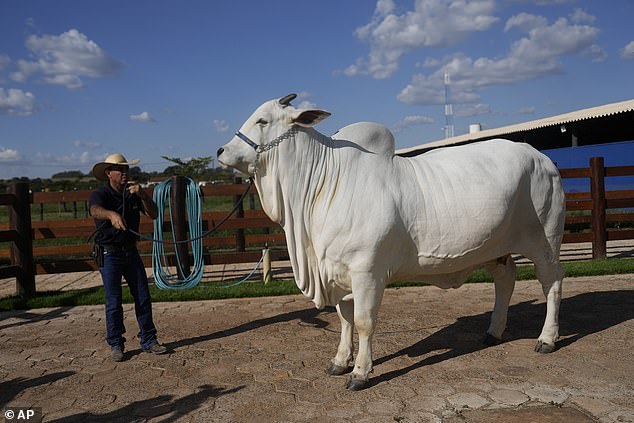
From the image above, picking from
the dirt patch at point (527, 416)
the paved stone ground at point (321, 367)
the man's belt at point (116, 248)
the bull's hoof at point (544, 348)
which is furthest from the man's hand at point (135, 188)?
the bull's hoof at point (544, 348)

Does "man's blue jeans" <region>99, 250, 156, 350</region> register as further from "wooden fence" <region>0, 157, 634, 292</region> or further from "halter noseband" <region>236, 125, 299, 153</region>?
"wooden fence" <region>0, 157, 634, 292</region>

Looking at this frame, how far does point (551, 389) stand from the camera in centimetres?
382

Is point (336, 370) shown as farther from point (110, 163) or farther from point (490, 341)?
point (110, 163)

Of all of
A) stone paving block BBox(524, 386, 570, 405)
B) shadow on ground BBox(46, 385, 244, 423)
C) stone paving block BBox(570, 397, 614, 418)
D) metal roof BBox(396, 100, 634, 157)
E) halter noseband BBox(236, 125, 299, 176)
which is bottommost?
stone paving block BBox(570, 397, 614, 418)

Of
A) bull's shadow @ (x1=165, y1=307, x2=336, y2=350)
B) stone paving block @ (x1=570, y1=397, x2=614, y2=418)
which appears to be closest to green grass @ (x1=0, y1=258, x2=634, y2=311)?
bull's shadow @ (x1=165, y1=307, x2=336, y2=350)

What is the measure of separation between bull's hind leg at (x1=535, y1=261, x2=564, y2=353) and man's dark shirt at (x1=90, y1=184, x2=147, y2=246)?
3672 mm

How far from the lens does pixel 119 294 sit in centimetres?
503

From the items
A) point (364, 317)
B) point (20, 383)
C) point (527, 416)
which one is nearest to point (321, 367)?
point (364, 317)

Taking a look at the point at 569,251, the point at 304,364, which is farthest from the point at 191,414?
the point at 569,251

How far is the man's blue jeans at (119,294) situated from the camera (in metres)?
4.95

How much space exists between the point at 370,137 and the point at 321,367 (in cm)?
192

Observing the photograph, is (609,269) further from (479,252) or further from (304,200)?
(304,200)

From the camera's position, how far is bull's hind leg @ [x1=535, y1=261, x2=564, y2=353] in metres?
4.64

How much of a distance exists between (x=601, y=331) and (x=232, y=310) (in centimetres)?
400
